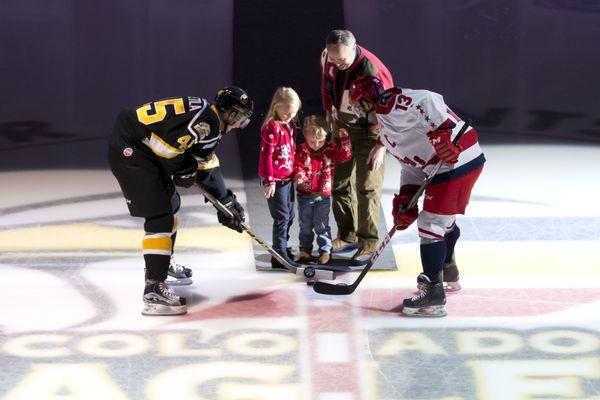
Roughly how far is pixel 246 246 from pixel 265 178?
0.59m

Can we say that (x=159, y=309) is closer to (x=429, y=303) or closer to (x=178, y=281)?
(x=178, y=281)

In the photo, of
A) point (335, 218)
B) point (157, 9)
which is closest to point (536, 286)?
point (335, 218)

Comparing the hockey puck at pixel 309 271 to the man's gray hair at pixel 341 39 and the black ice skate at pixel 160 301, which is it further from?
the man's gray hair at pixel 341 39

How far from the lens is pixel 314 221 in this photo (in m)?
5.68

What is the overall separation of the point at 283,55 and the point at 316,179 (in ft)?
9.62

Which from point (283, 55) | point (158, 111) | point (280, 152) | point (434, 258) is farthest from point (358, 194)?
point (283, 55)

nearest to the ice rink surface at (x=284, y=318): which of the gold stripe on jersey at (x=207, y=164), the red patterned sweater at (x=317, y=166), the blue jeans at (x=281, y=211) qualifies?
the blue jeans at (x=281, y=211)

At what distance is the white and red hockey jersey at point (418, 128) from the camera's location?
4.88m

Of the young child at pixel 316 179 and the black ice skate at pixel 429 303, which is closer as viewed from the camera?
the black ice skate at pixel 429 303

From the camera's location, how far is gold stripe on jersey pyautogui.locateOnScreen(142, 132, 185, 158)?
488cm

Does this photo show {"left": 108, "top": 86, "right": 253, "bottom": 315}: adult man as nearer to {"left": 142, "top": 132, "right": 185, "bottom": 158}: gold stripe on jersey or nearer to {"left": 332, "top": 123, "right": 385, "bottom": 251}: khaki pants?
{"left": 142, "top": 132, "right": 185, "bottom": 158}: gold stripe on jersey

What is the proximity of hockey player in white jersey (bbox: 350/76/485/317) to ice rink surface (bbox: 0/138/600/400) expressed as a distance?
6.8 inches

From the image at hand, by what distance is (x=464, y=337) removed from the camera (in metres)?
4.82

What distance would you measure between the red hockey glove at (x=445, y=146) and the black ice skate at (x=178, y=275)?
4.45ft
